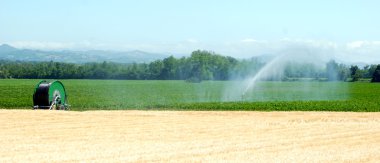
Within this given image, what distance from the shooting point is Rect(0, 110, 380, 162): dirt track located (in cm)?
1770

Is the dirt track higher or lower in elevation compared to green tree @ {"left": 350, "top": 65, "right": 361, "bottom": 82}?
lower

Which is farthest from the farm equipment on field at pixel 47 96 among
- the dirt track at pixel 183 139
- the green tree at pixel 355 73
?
the green tree at pixel 355 73

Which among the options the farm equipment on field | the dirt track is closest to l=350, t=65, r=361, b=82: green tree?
the farm equipment on field

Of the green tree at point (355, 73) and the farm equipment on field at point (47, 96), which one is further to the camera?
the green tree at point (355, 73)

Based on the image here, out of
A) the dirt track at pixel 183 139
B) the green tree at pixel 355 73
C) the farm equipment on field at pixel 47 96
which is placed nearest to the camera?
the dirt track at pixel 183 139

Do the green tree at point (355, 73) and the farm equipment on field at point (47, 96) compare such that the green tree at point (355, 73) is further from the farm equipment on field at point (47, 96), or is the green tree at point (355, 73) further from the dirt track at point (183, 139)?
the dirt track at point (183, 139)

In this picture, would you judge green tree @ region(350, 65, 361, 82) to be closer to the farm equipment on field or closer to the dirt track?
the farm equipment on field

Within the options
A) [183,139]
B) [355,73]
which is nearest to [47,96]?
[183,139]

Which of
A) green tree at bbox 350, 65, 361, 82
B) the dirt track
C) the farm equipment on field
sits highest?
green tree at bbox 350, 65, 361, 82

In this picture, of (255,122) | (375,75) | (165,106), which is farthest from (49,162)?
(375,75)

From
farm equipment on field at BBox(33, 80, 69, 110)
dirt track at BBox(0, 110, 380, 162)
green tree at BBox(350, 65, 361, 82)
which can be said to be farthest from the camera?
green tree at BBox(350, 65, 361, 82)

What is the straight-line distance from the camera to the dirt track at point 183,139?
17.7 meters

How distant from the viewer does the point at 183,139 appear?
21.9 meters

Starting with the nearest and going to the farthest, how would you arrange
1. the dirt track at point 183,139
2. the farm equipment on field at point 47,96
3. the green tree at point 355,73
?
1. the dirt track at point 183,139
2. the farm equipment on field at point 47,96
3. the green tree at point 355,73
